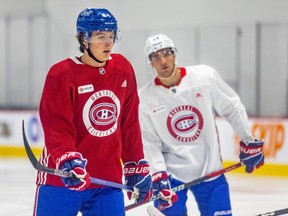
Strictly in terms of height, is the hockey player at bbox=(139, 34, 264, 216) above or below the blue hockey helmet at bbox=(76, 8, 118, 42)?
below

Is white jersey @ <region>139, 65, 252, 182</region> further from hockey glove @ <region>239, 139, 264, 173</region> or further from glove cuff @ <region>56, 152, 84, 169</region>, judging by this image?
glove cuff @ <region>56, 152, 84, 169</region>

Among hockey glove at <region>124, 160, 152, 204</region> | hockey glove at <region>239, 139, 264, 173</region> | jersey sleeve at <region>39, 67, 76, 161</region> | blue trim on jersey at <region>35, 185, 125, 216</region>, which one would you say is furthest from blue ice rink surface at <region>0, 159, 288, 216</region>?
jersey sleeve at <region>39, 67, 76, 161</region>

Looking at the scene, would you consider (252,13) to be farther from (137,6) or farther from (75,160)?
(75,160)

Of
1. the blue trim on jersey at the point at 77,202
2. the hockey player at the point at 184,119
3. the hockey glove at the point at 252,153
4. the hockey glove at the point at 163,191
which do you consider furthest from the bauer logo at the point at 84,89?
the hockey glove at the point at 252,153

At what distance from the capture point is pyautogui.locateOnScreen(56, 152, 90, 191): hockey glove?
2.59 m

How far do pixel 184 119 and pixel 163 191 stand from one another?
0.40 m

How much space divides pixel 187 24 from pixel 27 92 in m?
2.34

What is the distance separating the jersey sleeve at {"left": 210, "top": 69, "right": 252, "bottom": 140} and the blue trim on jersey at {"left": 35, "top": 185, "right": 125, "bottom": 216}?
3.29ft

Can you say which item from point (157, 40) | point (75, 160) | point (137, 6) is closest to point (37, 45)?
point (137, 6)

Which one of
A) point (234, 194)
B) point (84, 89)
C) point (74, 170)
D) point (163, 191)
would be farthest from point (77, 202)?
point (234, 194)

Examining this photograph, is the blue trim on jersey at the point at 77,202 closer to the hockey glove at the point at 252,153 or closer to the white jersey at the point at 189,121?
the white jersey at the point at 189,121

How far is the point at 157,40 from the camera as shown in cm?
368

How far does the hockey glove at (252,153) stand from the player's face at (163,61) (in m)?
0.51

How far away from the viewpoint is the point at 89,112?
2.72m
